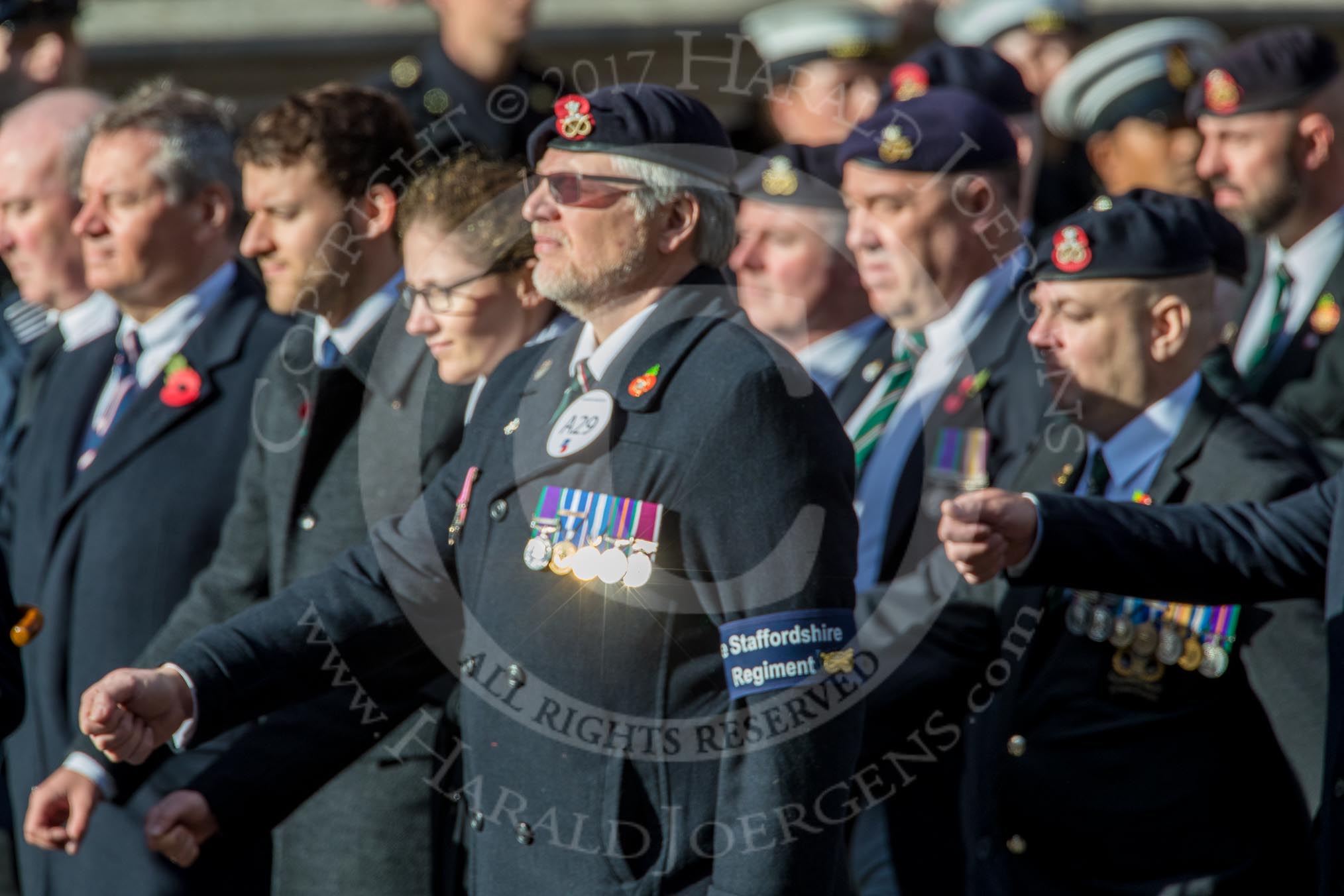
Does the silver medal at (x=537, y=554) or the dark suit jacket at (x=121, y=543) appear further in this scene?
the dark suit jacket at (x=121, y=543)

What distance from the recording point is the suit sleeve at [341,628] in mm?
3734

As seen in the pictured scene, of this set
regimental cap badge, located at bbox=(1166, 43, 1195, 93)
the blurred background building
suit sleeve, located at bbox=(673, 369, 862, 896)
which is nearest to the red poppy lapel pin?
suit sleeve, located at bbox=(673, 369, 862, 896)

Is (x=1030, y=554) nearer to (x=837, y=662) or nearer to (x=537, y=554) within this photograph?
(x=837, y=662)

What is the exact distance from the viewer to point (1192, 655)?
3.97 metres

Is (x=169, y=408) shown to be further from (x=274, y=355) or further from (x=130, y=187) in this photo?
(x=130, y=187)

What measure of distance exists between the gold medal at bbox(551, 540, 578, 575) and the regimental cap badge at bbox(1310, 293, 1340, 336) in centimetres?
310

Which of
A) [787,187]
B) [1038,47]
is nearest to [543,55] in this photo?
[1038,47]

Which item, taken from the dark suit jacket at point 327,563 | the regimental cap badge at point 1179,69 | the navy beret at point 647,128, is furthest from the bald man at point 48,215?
the regimental cap badge at point 1179,69

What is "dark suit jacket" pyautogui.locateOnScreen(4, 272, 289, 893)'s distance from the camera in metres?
4.74

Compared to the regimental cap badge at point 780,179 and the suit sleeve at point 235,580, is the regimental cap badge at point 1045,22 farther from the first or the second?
the suit sleeve at point 235,580

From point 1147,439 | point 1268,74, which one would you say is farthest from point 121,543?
point 1268,74

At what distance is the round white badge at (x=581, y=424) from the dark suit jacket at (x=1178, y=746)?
1.24 meters

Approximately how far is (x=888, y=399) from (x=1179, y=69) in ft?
8.48

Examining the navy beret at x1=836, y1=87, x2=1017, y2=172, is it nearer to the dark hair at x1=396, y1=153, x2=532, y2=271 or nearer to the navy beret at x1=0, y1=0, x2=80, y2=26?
the dark hair at x1=396, y1=153, x2=532, y2=271
